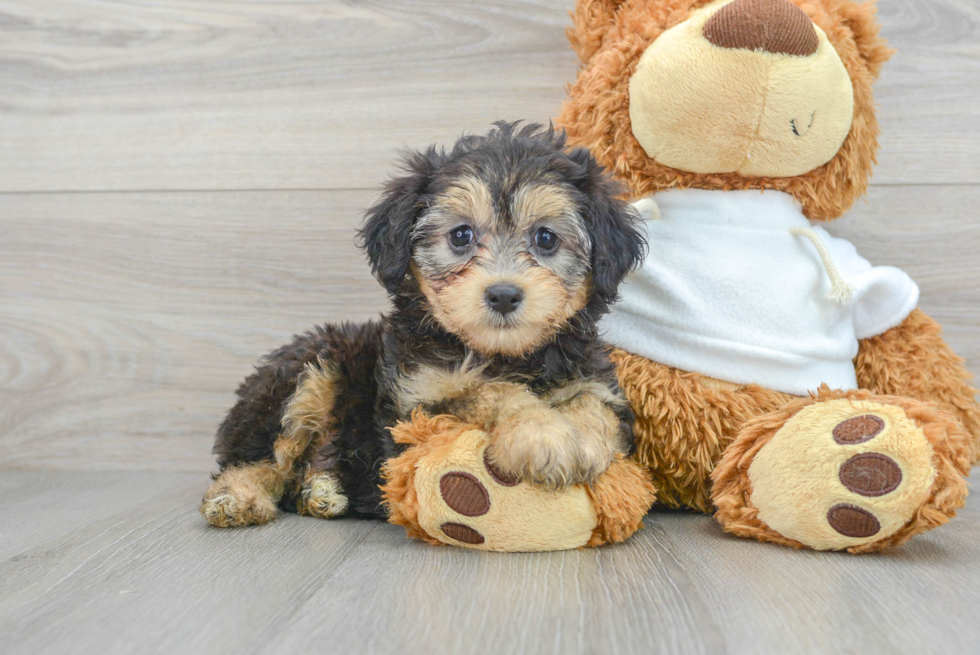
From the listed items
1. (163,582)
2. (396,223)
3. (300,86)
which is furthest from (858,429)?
(300,86)

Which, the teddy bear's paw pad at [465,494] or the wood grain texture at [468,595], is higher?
the teddy bear's paw pad at [465,494]

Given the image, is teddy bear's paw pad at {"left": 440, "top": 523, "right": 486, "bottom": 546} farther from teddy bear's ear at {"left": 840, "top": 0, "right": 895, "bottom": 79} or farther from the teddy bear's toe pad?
teddy bear's ear at {"left": 840, "top": 0, "right": 895, "bottom": 79}

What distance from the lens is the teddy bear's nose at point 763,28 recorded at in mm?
1863

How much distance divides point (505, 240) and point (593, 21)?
0.90 m

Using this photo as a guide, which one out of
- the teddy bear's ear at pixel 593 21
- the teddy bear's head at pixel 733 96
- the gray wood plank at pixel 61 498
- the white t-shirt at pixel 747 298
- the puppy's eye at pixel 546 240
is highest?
the teddy bear's ear at pixel 593 21

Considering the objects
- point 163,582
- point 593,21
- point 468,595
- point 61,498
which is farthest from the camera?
point 61,498

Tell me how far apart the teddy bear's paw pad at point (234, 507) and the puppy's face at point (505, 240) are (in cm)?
67

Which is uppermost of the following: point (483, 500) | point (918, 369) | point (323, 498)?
point (918, 369)

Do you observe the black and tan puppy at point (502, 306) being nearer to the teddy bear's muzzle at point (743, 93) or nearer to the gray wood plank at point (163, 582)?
the gray wood plank at point (163, 582)

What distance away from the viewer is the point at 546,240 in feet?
5.58

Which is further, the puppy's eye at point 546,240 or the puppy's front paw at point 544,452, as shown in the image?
the puppy's eye at point 546,240

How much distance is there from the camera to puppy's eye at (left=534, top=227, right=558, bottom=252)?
1692mm

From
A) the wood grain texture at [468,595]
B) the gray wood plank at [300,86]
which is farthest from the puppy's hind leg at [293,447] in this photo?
the gray wood plank at [300,86]

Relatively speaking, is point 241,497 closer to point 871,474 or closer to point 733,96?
point 871,474
